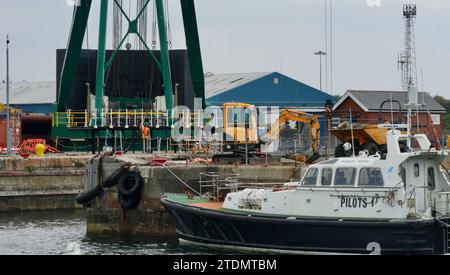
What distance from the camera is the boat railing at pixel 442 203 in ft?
76.1

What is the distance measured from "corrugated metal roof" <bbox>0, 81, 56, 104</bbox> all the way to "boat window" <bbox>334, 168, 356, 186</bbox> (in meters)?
43.2

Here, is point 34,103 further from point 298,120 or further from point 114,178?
point 298,120

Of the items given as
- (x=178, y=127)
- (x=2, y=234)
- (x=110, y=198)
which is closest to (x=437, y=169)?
(x=110, y=198)

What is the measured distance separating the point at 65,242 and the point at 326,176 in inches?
335

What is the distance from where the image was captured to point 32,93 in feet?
238

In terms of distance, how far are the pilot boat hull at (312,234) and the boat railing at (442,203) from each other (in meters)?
0.48

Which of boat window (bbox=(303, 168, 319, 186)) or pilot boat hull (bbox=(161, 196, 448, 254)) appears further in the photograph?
boat window (bbox=(303, 168, 319, 186))

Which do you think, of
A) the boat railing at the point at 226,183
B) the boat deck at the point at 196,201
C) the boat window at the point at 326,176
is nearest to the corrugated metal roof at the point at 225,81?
the boat railing at the point at 226,183

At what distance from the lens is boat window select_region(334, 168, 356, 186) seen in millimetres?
23766

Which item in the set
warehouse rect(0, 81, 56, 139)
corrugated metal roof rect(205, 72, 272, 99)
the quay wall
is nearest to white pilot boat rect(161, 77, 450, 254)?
the quay wall

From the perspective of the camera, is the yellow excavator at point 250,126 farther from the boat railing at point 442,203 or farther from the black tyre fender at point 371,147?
the boat railing at point 442,203

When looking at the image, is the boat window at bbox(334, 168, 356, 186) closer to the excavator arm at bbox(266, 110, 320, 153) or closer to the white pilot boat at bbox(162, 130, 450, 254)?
the white pilot boat at bbox(162, 130, 450, 254)
